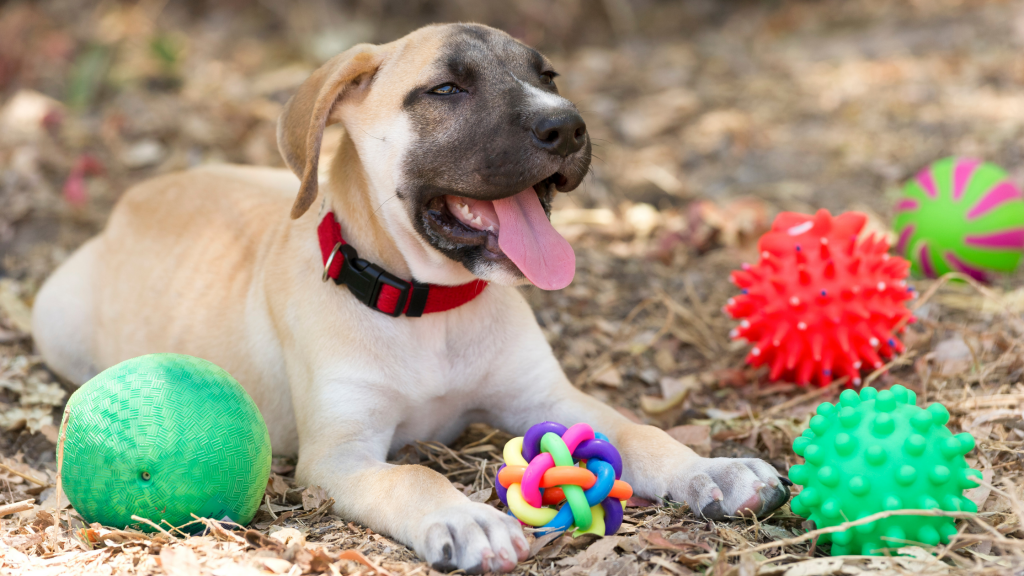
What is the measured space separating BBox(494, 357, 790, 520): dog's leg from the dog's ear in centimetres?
119

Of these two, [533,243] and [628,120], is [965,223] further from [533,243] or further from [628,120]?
[628,120]

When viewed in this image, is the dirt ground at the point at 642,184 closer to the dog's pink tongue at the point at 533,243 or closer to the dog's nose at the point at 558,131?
the dog's pink tongue at the point at 533,243

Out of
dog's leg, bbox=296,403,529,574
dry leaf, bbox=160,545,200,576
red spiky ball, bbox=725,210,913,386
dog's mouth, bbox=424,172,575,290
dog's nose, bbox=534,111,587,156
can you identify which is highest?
dog's nose, bbox=534,111,587,156

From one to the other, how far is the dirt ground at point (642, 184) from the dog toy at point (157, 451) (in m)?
0.11

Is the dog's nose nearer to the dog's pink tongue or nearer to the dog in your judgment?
the dog

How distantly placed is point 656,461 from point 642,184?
13.0ft

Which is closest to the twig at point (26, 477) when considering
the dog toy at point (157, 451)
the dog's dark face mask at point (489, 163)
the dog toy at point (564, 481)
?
the dog toy at point (157, 451)

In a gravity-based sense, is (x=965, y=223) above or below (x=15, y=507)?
above

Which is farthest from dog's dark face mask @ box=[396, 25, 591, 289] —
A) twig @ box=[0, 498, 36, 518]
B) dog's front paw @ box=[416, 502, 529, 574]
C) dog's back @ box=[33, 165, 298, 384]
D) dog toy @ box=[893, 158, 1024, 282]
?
dog toy @ box=[893, 158, 1024, 282]

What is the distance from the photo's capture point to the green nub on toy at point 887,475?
2.55 m

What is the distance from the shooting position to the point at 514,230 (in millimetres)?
3277

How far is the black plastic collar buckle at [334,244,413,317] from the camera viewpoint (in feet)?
11.0

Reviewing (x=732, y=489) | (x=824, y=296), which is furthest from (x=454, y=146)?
(x=824, y=296)

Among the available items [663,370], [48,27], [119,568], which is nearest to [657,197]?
[663,370]
